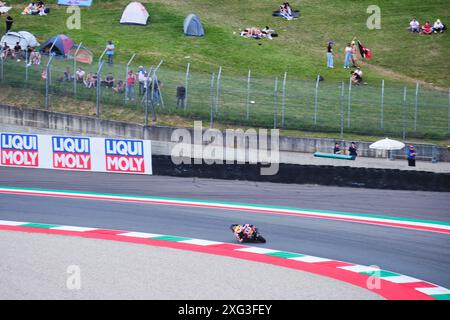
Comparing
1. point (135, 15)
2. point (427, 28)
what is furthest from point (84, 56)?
point (427, 28)

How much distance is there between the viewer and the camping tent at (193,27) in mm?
41031

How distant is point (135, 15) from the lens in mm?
42594

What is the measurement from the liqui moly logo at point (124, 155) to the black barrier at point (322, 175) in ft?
1.92

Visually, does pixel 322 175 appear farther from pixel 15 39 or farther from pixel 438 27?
pixel 438 27

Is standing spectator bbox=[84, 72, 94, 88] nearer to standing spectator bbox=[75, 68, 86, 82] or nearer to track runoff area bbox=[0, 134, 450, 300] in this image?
standing spectator bbox=[75, 68, 86, 82]

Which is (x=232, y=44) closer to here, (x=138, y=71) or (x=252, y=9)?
(x=252, y=9)

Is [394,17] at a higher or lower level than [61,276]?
higher

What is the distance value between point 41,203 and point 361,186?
8.16m

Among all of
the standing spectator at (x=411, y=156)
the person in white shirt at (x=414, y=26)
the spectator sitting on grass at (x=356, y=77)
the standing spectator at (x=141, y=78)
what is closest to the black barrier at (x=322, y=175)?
the standing spectator at (x=411, y=156)

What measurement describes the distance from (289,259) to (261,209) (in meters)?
5.43

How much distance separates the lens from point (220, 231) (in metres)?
18.9

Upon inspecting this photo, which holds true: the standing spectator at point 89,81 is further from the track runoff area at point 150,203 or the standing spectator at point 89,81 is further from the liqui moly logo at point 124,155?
the liqui moly logo at point 124,155

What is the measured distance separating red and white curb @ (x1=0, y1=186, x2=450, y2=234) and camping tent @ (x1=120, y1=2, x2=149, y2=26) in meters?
20.0

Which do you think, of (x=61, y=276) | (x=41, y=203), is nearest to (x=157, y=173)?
(x=41, y=203)
